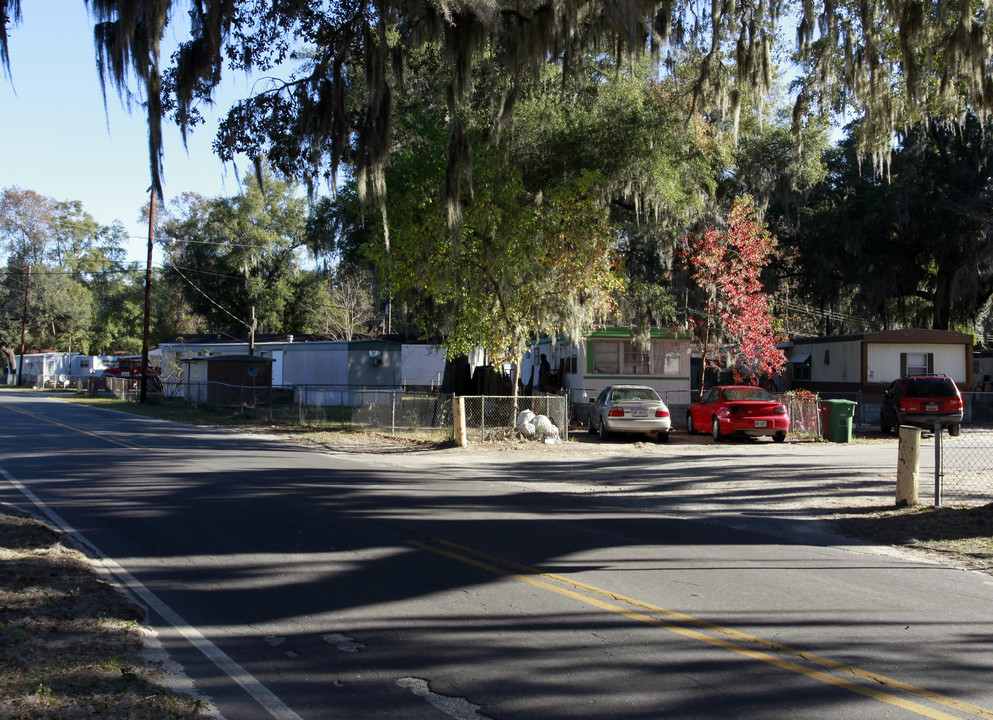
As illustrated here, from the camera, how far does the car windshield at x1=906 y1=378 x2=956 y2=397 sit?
A: 2145 cm

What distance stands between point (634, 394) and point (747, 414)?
2.96 m

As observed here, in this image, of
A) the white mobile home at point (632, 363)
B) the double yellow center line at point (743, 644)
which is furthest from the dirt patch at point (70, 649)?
the white mobile home at point (632, 363)

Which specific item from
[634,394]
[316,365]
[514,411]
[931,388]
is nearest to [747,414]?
[634,394]

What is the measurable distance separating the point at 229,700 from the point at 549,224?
16705 millimetres

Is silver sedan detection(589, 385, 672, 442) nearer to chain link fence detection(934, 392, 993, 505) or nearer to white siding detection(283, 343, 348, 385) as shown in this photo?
chain link fence detection(934, 392, 993, 505)

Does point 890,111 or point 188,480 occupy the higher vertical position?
point 890,111

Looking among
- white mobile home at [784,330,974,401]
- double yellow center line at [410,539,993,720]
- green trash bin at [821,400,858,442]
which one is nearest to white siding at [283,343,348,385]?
green trash bin at [821,400,858,442]

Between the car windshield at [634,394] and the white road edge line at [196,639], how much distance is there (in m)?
14.9

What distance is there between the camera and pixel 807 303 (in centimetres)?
4284

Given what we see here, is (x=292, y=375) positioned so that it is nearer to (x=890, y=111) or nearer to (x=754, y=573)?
(x=890, y=111)

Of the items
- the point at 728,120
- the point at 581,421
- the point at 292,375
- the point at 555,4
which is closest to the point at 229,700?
the point at 555,4

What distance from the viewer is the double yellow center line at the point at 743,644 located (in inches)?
177

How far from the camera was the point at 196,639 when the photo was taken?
5500 mm

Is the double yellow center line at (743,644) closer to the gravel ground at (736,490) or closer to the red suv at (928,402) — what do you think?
the gravel ground at (736,490)
